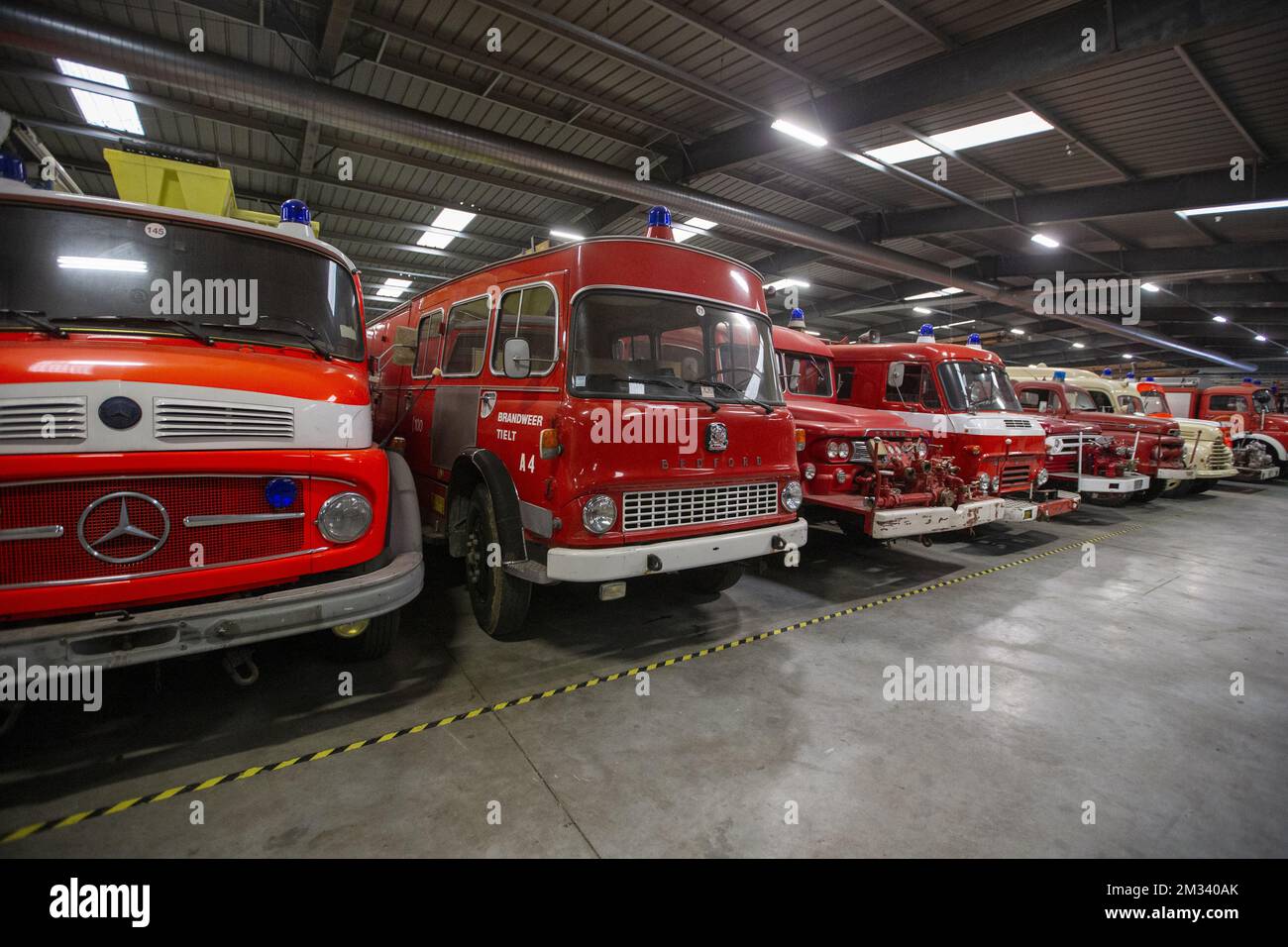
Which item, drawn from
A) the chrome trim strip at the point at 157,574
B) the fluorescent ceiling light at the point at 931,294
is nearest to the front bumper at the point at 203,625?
the chrome trim strip at the point at 157,574

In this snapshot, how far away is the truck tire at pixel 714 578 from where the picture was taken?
4.81 metres

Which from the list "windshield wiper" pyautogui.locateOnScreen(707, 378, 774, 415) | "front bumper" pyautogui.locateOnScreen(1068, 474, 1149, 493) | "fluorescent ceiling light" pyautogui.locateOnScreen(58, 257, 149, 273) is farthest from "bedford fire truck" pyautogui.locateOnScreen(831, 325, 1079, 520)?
"fluorescent ceiling light" pyautogui.locateOnScreen(58, 257, 149, 273)

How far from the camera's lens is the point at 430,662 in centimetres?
358

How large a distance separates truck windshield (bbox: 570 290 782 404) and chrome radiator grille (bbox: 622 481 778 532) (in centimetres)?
62

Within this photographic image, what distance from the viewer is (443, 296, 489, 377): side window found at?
4.43 meters

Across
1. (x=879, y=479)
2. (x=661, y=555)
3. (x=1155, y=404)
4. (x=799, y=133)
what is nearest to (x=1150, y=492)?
(x=1155, y=404)

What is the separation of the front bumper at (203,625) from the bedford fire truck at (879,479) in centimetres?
371

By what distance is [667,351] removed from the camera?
394cm

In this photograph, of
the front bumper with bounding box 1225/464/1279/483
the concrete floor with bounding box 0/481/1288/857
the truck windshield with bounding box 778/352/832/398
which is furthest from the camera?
the front bumper with bounding box 1225/464/1279/483

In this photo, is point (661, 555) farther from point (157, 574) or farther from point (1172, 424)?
point (1172, 424)

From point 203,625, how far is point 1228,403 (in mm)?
21761

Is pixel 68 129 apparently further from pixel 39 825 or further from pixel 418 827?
pixel 418 827

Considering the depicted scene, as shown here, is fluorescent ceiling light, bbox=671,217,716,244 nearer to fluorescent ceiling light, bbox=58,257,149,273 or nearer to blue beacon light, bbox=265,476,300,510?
fluorescent ceiling light, bbox=58,257,149,273

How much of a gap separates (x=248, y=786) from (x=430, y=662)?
1.22m
